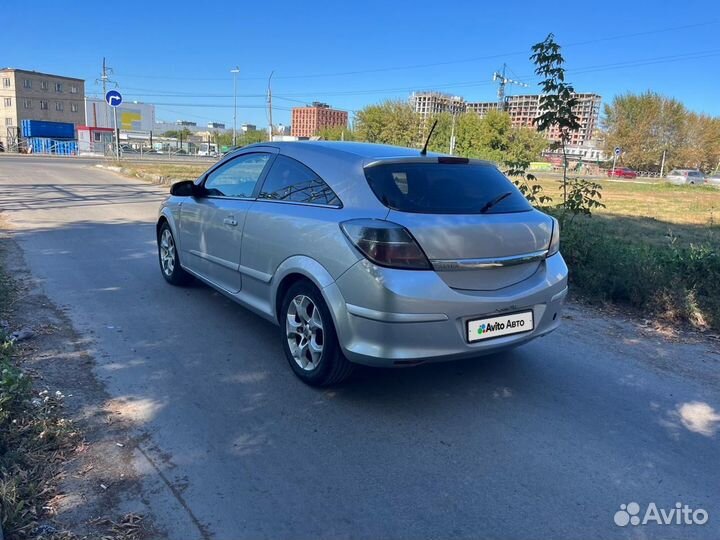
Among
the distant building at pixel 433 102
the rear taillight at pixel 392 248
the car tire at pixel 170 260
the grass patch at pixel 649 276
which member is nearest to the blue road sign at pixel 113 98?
the car tire at pixel 170 260

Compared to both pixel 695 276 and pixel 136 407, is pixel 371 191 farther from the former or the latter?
pixel 695 276

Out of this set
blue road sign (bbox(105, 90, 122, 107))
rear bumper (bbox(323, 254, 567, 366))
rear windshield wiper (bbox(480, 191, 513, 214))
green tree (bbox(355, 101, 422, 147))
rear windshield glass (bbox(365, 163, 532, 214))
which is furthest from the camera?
green tree (bbox(355, 101, 422, 147))

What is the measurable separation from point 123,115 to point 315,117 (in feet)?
96.3

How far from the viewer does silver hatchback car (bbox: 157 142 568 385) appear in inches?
124

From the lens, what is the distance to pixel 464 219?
3.36 m

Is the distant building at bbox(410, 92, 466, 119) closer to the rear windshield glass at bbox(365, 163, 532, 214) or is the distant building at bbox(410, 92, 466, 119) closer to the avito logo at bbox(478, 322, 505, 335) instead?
the rear windshield glass at bbox(365, 163, 532, 214)

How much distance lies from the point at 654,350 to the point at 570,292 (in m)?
1.77

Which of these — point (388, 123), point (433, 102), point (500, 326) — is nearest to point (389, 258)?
point (500, 326)

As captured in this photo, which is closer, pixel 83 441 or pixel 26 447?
pixel 26 447

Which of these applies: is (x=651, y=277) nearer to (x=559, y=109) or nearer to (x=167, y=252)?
(x=559, y=109)

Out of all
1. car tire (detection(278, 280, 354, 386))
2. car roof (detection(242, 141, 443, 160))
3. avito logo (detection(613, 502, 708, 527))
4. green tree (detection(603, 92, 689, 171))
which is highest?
green tree (detection(603, 92, 689, 171))

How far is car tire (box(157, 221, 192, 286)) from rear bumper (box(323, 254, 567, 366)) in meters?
3.07

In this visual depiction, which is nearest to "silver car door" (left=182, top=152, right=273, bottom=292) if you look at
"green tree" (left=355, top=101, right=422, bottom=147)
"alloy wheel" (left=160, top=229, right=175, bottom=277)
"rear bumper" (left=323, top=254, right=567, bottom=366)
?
"alloy wheel" (left=160, top=229, right=175, bottom=277)

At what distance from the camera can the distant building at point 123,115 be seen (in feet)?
262
